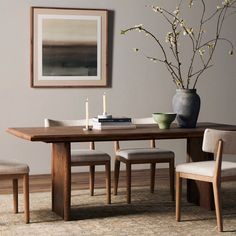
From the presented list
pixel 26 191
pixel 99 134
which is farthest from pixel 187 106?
pixel 26 191

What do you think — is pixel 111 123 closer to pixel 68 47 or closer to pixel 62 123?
pixel 62 123

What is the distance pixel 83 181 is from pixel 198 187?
161 centimetres

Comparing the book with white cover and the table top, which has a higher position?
the book with white cover

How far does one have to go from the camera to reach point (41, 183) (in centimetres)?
622

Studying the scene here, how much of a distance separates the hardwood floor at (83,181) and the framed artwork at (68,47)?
3.21ft

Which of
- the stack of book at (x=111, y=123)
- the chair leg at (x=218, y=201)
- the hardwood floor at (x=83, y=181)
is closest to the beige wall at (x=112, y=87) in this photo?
the hardwood floor at (x=83, y=181)

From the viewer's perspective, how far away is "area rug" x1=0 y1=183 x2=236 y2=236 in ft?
13.9

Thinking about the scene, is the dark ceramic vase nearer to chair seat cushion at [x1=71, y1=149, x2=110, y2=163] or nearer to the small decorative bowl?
the small decorative bowl

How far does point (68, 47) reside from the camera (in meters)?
6.76

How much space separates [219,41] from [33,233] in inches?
160

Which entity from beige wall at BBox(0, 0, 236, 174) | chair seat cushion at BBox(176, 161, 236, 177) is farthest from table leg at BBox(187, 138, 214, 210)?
beige wall at BBox(0, 0, 236, 174)

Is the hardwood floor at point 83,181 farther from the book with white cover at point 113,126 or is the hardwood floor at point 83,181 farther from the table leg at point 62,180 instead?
the book with white cover at point 113,126

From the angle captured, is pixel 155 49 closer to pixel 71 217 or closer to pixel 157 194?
pixel 157 194

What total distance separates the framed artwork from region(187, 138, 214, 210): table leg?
2034 millimetres
